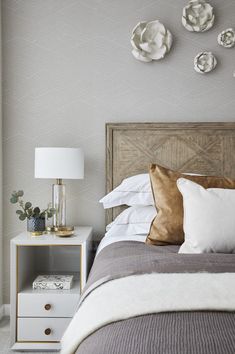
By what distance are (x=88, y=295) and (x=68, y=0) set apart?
235cm

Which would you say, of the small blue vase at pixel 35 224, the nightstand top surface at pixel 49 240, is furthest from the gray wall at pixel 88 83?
the nightstand top surface at pixel 49 240

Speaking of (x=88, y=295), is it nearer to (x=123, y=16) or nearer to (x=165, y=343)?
(x=165, y=343)

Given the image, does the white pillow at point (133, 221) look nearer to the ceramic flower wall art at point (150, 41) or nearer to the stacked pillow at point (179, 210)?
the stacked pillow at point (179, 210)

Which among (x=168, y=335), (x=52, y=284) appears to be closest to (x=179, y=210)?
(x=52, y=284)

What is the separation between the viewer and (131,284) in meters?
1.46

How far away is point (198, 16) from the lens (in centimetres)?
314

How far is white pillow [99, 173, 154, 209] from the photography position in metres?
2.84

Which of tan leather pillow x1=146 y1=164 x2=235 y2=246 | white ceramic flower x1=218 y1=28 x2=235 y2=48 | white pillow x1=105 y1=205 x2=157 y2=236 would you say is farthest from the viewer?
white ceramic flower x1=218 y1=28 x2=235 y2=48

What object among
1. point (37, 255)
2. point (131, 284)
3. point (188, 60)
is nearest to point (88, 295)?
point (131, 284)

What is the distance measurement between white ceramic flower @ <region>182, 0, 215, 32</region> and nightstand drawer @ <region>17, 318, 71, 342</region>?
86.7 inches

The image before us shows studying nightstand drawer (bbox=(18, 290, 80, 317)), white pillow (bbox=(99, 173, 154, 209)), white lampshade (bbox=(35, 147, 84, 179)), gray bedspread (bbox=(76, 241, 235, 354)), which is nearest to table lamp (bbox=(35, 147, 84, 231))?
white lampshade (bbox=(35, 147, 84, 179))

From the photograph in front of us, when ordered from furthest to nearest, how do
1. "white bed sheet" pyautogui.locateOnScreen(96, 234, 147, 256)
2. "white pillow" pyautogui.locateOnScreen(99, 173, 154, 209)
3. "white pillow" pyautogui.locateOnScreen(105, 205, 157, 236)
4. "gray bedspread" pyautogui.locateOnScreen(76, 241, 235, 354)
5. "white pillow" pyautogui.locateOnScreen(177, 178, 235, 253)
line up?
1. "white pillow" pyautogui.locateOnScreen(99, 173, 154, 209)
2. "white pillow" pyautogui.locateOnScreen(105, 205, 157, 236)
3. "white bed sheet" pyautogui.locateOnScreen(96, 234, 147, 256)
4. "white pillow" pyautogui.locateOnScreen(177, 178, 235, 253)
5. "gray bedspread" pyautogui.locateOnScreen(76, 241, 235, 354)

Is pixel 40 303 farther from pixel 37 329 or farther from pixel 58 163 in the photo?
pixel 58 163

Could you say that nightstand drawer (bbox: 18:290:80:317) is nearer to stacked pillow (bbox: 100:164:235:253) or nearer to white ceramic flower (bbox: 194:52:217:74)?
stacked pillow (bbox: 100:164:235:253)
